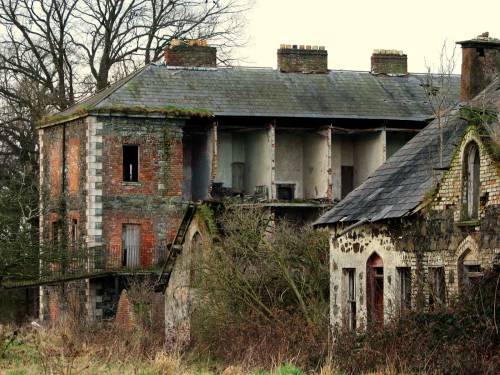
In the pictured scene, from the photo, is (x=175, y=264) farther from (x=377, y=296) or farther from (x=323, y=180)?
(x=323, y=180)

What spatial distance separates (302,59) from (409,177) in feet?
74.4

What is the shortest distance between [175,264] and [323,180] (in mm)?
13463

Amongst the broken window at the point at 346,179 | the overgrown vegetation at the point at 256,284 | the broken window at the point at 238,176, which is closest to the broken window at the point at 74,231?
the broken window at the point at 238,176

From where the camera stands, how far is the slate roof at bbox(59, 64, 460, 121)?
5056cm

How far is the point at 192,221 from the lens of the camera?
37.9 meters

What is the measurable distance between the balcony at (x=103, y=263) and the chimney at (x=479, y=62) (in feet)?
57.9

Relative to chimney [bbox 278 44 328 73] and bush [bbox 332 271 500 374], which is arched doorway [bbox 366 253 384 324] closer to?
bush [bbox 332 271 500 374]

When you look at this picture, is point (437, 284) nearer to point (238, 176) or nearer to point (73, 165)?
point (238, 176)

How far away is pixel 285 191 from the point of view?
5288cm

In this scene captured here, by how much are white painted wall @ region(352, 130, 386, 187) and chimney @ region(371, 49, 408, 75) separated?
2.93m

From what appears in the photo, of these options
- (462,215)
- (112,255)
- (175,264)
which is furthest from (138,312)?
(462,215)

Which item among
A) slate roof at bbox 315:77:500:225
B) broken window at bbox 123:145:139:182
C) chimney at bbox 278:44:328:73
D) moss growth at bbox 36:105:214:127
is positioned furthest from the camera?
chimney at bbox 278:44:328:73

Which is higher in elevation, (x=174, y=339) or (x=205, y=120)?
(x=205, y=120)

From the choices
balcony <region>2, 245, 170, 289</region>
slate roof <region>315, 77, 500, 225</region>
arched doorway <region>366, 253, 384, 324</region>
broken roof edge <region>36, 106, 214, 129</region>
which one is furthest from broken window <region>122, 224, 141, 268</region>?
arched doorway <region>366, 253, 384, 324</region>
